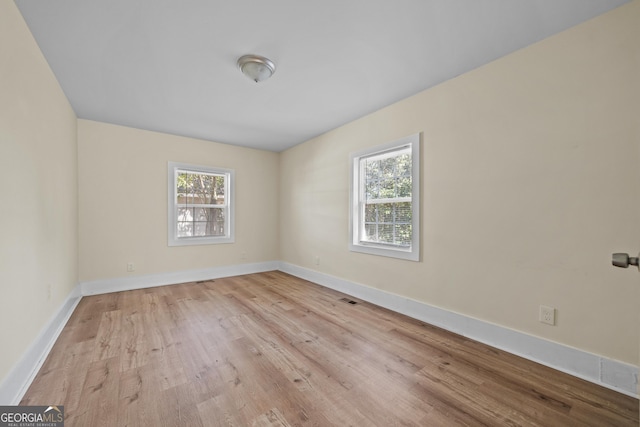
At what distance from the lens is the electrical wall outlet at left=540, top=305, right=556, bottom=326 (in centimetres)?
187

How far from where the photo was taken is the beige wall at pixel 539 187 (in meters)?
1.63

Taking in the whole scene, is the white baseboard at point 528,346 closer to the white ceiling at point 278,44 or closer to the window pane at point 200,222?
the white ceiling at point 278,44

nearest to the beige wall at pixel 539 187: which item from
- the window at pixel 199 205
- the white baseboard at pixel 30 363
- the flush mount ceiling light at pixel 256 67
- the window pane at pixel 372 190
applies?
the window pane at pixel 372 190

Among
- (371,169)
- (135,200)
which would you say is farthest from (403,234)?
(135,200)

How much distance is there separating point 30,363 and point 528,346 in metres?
3.58

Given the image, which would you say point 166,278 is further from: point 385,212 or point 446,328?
point 446,328

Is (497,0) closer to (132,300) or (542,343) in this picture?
(542,343)

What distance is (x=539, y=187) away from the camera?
6.40 ft

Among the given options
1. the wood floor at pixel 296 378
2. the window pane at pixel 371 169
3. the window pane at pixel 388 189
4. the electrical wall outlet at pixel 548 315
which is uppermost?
the window pane at pixel 371 169

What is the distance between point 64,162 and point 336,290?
142 inches

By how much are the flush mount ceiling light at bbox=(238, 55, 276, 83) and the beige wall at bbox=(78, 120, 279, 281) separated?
99.8 inches

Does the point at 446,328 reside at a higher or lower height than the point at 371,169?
lower

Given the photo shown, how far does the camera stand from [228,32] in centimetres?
186

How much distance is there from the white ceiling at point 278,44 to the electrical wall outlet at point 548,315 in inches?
79.5
